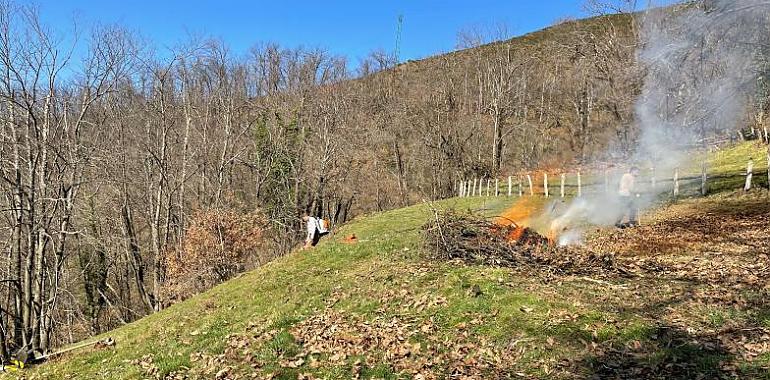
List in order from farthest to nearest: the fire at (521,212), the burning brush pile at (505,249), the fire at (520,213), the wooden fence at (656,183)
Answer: the fire at (521,212) < the fire at (520,213) < the wooden fence at (656,183) < the burning brush pile at (505,249)

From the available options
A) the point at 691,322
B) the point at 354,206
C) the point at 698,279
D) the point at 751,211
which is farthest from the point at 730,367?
the point at 354,206

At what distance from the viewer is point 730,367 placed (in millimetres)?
7215

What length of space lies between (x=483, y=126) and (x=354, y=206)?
47.9 ft

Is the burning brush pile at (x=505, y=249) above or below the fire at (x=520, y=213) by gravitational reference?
above

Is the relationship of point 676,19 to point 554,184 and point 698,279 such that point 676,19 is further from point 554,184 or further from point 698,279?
point 554,184

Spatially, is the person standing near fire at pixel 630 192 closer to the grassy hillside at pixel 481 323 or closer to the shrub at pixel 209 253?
the grassy hillside at pixel 481 323

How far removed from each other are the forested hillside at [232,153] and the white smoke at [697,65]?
142 cm

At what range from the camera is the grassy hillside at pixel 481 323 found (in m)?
8.12

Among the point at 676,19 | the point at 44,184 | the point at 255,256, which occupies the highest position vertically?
the point at 676,19

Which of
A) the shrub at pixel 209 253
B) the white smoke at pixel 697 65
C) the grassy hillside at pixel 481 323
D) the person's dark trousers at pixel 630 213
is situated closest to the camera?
the grassy hillside at pixel 481 323

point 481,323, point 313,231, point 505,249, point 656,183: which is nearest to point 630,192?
point 505,249

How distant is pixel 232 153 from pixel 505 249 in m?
29.3

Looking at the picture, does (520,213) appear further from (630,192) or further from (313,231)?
(313,231)

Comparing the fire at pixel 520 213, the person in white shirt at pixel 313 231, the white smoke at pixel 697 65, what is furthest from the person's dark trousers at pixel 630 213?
the person in white shirt at pixel 313 231
